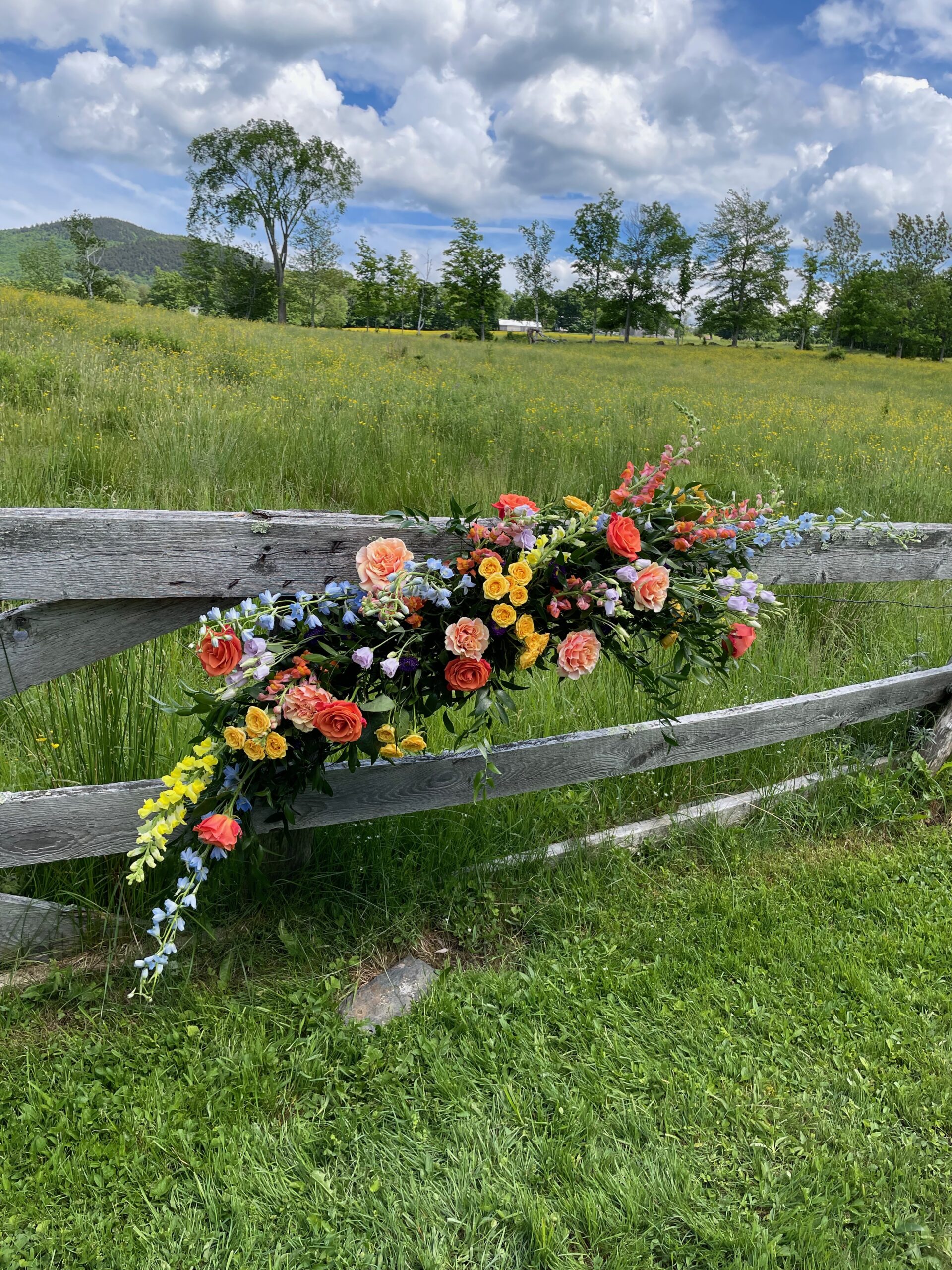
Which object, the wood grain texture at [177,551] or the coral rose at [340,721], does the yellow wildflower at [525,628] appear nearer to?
the wood grain texture at [177,551]

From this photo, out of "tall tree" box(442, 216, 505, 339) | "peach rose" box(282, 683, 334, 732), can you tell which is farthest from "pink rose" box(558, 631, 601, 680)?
"tall tree" box(442, 216, 505, 339)

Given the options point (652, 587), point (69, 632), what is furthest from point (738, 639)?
point (69, 632)

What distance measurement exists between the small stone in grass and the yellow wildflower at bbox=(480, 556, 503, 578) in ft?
4.63

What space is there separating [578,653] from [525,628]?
0.53 ft

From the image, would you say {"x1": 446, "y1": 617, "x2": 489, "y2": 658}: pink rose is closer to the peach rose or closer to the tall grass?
the peach rose

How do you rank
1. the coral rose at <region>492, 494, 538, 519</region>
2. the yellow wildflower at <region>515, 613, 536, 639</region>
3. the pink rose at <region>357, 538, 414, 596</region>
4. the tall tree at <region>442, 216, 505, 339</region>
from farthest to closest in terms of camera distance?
the tall tree at <region>442, 216, 505, 339</region>
the coral rose at <region>492, 494, 538, 519</region>
the yellow wildflower at <region>515, 613, 536, 639</region>
the pink rose at <region>357, 538, 414, 596</region>

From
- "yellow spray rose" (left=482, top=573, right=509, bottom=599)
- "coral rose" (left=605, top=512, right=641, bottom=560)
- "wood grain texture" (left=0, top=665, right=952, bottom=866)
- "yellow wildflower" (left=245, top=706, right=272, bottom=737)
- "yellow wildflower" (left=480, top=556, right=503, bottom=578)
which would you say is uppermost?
"coral rose" (left=605, top=512, right=641, bottom=560)

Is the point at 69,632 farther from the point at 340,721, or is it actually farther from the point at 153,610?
the point at 340,721

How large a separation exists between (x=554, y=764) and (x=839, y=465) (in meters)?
8.20

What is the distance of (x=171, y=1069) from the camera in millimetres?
2062

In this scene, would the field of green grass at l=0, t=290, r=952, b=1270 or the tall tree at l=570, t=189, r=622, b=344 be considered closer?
the field of green grass at l=0, t=290, r=952, b=1270

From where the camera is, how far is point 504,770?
8.53 ft

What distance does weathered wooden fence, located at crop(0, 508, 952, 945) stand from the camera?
1817mm

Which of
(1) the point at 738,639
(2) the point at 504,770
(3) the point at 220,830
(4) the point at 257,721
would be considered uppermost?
(1) the point at 738,639
